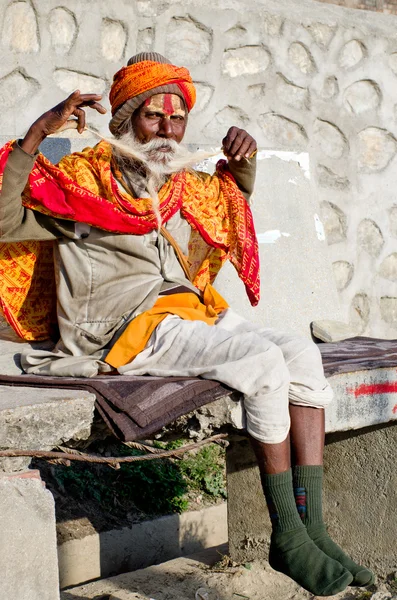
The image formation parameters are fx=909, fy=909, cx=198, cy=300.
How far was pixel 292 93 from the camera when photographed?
5.50 m

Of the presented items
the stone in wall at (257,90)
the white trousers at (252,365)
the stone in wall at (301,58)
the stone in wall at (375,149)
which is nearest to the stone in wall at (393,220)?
the stone in wall at (375,149)

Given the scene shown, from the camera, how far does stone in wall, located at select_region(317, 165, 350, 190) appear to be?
563cm

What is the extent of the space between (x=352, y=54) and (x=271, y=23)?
64 centimetres

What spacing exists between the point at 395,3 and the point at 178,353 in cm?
410

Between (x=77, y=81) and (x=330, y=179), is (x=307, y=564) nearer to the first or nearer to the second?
→ (x=77, y=81)

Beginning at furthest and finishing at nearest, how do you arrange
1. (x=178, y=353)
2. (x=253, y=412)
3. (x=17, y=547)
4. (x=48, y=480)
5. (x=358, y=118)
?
(x=358, y=118) → (x=48, y=480) → (x=178, y=353) → (x=253, y=412) → (x=17, y=547)

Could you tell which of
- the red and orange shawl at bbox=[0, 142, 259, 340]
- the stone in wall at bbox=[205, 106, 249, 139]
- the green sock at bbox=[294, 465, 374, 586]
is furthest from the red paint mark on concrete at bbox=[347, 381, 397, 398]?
the stone in wall at bbox=[205, 106, 249, 139]

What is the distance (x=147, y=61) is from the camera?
3.52m

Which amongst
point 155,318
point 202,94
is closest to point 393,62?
point 202,94

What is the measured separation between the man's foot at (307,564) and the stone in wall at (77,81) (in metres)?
2.68

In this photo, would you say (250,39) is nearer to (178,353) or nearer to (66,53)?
(66,53)

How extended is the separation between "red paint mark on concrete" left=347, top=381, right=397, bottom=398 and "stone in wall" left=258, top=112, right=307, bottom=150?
215cm

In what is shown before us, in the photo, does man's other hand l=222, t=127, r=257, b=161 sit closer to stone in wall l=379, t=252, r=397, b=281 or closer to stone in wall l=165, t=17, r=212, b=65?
stone in wall l=165, t=17, r=212, b=65

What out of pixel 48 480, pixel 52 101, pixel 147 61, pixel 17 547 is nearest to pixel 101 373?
pixel 17 547
